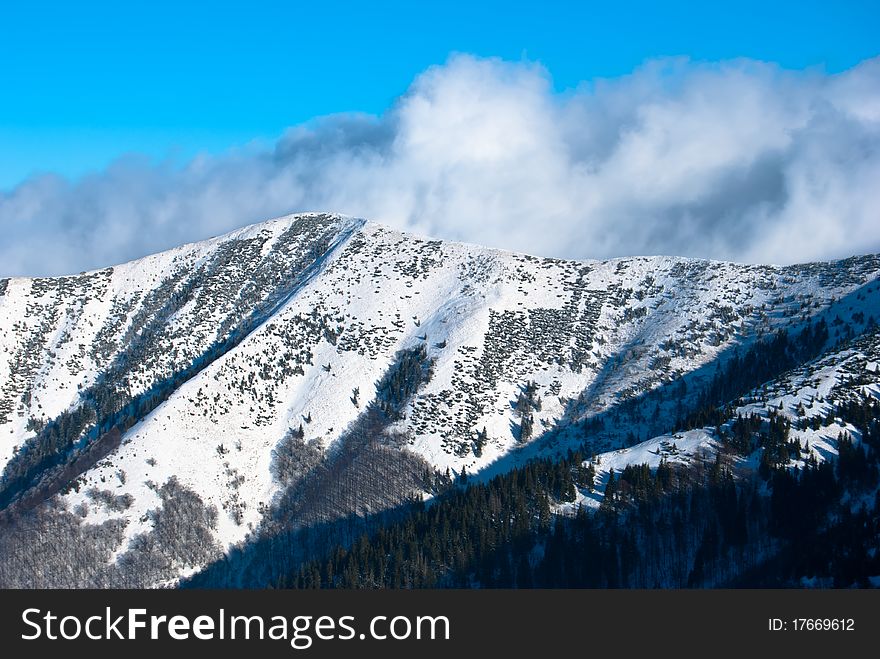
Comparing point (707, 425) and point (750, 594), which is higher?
point (707, 425)

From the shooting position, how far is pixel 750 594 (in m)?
87.6

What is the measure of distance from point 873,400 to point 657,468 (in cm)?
5208

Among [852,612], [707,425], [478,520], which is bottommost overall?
[852,612]

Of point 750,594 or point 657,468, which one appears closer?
point 750,594

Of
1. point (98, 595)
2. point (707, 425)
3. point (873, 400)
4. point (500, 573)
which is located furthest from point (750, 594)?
point (873, 400)

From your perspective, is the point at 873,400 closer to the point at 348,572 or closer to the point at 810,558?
the point at 810,558

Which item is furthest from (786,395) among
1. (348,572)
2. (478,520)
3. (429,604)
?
(429,604)

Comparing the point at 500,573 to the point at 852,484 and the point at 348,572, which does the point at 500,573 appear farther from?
the point at 852,484

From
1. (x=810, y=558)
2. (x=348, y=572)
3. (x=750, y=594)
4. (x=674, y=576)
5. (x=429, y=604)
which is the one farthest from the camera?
(x=348, y=572)

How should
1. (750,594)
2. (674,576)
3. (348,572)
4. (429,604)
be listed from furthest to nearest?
(348,572)
(674,576)
(750,594)
(429,604)

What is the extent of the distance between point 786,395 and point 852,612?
4313 inches

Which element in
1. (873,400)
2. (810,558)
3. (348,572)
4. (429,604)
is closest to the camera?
(429,604)

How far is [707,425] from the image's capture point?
184 meters

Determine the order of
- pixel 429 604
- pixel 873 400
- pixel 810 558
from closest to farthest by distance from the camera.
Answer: pixel 429 604 < pixel 810 558 < pixel 873 400
